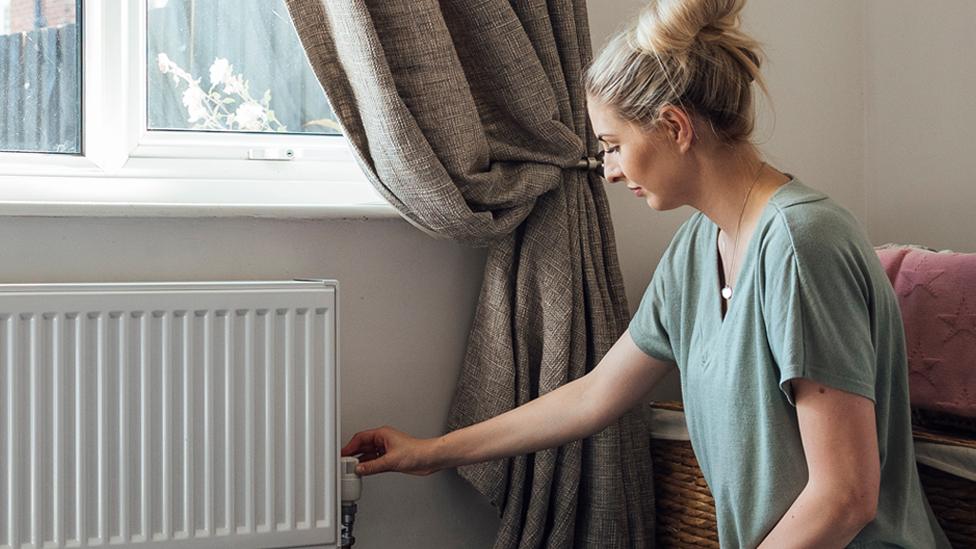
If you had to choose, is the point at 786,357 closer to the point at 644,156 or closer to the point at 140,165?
the point at 644,156

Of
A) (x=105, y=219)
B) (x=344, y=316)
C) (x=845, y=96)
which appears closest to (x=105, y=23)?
(x=105, y=219)

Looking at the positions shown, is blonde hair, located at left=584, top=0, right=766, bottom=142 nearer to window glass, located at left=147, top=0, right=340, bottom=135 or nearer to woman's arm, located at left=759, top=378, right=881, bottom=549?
woman's arm, located at left=759, top=378, right=881, bottom=549

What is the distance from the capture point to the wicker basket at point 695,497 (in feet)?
4.70

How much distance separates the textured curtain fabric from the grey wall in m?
0.09

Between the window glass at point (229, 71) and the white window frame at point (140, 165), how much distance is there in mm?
21

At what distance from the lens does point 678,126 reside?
125cm

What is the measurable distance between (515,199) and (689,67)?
0.44m

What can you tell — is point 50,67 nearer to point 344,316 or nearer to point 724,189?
point 344,316

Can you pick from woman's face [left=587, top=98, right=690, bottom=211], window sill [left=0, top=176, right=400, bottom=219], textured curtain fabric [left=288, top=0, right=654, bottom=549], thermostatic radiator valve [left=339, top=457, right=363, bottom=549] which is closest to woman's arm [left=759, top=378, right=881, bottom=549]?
woman's face [left=587, top=98, right=690, bottom=211]

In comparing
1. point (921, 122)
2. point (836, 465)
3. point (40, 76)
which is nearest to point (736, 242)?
point (836, 465)

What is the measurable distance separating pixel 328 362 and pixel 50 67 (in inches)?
25.1

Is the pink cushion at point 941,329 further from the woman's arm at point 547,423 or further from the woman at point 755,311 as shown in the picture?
the woman's arm at point 547,423

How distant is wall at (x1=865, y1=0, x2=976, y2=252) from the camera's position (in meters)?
1.89

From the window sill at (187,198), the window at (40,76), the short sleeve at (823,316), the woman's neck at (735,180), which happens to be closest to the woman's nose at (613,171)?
the woman's neck at (735,180)
